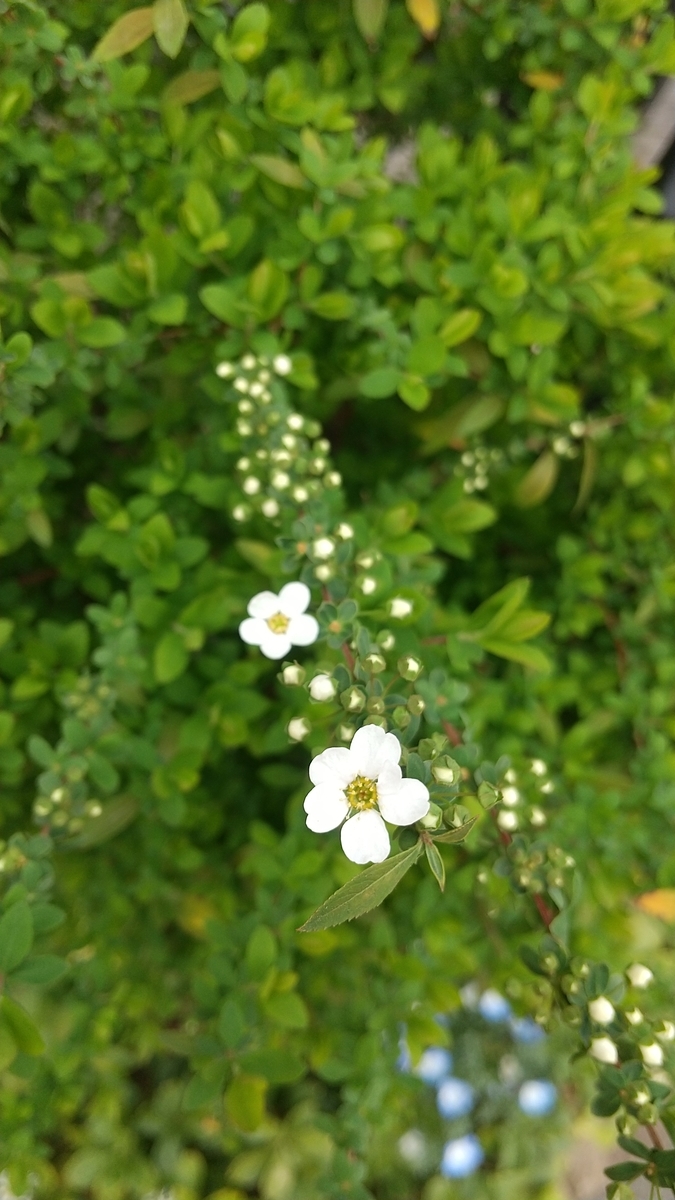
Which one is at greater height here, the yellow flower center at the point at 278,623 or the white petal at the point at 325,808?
the white petal at the point at 325,808

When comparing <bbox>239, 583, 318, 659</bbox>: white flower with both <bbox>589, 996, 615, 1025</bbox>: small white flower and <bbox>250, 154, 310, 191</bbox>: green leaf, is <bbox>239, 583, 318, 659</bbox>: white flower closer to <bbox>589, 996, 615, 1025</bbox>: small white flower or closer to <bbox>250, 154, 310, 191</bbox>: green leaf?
<bbox>589, 996, 615, 1025</bbox>: small white flower

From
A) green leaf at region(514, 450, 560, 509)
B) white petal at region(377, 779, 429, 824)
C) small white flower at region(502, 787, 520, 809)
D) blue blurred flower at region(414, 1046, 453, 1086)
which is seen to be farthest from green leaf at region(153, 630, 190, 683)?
blue blurred flower at region(414, 1046, 453, 1086)

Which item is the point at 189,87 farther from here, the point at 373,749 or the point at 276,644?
the point at 373,749

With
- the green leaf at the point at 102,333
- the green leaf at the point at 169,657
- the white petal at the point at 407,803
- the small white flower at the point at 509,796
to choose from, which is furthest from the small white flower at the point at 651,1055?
the green leaf at the point at 102,333

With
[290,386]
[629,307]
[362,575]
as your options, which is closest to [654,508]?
[629,307]

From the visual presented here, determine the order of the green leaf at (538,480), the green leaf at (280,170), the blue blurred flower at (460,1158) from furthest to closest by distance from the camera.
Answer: the blue blurred flower at (460,1158), the green leaf at (538,480), the green leaf at (280,170)

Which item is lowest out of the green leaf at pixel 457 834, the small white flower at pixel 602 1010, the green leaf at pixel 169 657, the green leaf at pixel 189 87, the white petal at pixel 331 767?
the green leaf at pixel 169 657

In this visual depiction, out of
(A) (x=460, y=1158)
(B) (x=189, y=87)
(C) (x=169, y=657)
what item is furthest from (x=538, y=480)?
(A) (x=460, y=1158)

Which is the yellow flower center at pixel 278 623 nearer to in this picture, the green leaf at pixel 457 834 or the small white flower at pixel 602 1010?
the green leaf at pixel 457 834
